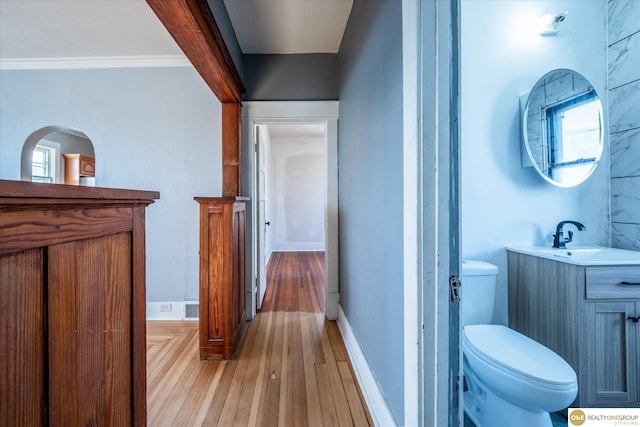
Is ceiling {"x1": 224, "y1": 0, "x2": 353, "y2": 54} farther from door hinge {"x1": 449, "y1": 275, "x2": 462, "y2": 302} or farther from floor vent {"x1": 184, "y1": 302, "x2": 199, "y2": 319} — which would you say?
floor vent {"x1": 184, "y1": 302, "x2": 199, "y2": 319}

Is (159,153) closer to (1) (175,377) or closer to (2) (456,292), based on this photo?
(1) (175,377)

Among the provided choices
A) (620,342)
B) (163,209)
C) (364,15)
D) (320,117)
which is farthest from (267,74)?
(620,342)

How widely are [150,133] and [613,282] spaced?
3549 mm

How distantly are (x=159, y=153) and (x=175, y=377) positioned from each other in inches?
76.8

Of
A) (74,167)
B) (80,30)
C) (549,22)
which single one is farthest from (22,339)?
(74,167)

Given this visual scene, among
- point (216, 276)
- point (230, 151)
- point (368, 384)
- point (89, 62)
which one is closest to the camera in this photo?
point (368, 384)

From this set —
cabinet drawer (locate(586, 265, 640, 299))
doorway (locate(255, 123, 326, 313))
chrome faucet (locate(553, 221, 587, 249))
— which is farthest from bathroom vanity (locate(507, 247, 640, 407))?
doorway (locate(255, 123, 326, 313))

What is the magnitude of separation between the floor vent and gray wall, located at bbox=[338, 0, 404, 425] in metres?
1.48

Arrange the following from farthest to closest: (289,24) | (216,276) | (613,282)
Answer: (289,24), (216,276), (613,282)

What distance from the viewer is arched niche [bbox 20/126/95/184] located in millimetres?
2602

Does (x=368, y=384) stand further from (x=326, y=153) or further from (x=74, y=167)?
(x=74, y=167)

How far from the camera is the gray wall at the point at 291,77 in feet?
8.51

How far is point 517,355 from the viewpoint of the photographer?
1230 millimetres

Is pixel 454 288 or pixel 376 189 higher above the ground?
pixel 376 189
